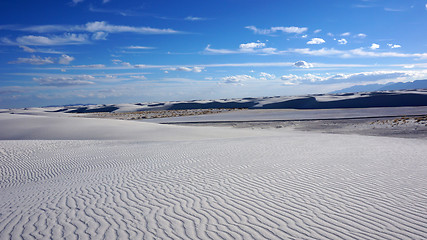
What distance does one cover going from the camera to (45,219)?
4.59 meters

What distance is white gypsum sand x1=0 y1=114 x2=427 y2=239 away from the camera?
3.99 m

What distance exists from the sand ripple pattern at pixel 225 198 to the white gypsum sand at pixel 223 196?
2 centimetres

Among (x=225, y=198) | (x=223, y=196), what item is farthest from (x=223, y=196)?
(x=225, y=198)

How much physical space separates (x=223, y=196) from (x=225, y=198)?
133mm

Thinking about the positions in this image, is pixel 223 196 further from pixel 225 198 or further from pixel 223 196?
pixel 225 198

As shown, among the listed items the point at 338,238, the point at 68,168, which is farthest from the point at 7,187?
the point at 338,238

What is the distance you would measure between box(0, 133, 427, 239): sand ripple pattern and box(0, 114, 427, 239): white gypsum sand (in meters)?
0.02

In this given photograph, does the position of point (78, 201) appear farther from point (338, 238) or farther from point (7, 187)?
point (338, 238)

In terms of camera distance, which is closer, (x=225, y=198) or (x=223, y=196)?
(x=225, y=198)

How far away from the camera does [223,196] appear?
5.44 m

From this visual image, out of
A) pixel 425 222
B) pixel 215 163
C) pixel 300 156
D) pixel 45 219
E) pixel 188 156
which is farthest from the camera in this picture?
pixel 188 156

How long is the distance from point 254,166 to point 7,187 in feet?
23.0

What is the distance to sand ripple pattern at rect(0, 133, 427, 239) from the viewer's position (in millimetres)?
3975

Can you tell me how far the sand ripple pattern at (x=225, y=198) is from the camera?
3975 millimetres
